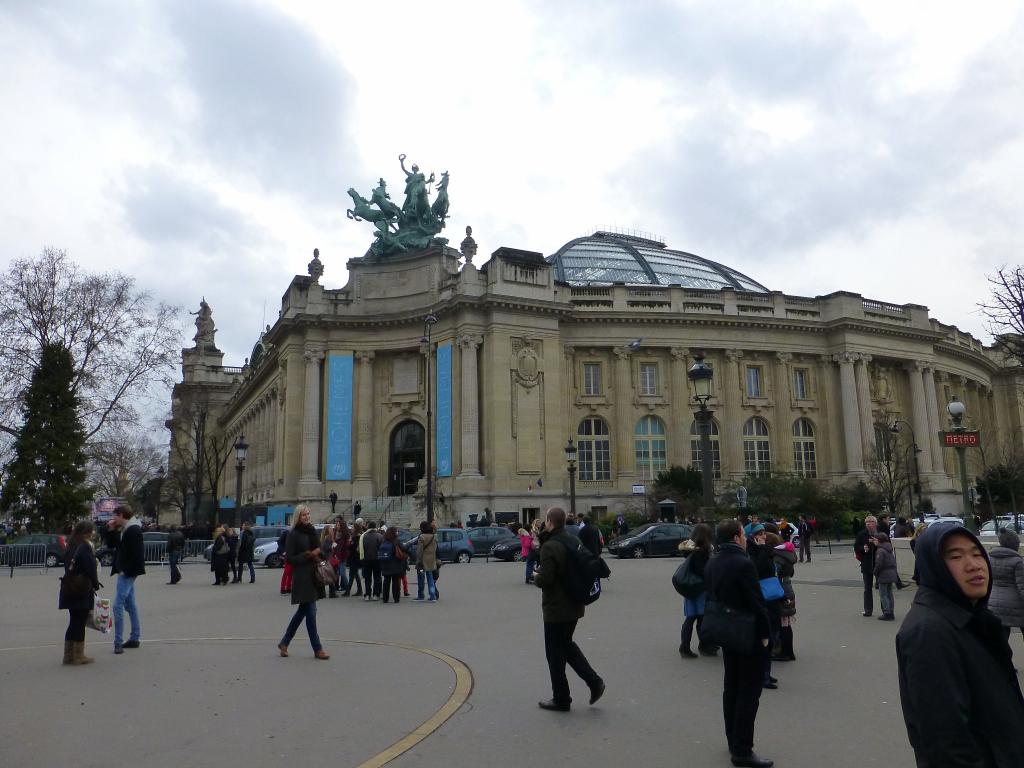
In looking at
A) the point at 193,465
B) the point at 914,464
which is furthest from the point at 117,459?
the point at 914,464

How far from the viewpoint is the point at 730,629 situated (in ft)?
19.1

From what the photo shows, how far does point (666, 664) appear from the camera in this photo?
9.32 m

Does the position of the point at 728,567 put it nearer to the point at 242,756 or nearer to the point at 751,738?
the point at 751,738

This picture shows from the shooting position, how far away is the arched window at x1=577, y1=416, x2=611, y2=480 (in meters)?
49.3

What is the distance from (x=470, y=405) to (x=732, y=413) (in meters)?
17.8

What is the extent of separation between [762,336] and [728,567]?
49.0 m

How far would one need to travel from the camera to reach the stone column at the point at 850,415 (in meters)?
51.2

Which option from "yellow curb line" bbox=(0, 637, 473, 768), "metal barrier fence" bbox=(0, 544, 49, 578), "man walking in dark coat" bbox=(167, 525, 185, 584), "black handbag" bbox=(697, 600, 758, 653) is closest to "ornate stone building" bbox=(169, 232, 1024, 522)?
"metal barrier fence" bbox=(0, 544, 49, 578)

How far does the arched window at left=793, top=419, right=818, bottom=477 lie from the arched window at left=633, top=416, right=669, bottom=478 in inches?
370

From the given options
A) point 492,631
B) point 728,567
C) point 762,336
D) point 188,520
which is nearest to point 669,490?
point 762,336

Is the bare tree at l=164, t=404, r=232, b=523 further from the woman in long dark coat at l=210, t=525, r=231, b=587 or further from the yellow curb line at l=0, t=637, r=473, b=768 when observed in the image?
the yellow curb line at l=0, t=637, r=473, b=768

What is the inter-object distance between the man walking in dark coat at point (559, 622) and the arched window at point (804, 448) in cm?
4856

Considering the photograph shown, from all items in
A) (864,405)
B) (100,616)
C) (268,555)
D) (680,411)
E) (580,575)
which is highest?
(864,405)

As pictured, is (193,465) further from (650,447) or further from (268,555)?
(268,555)
